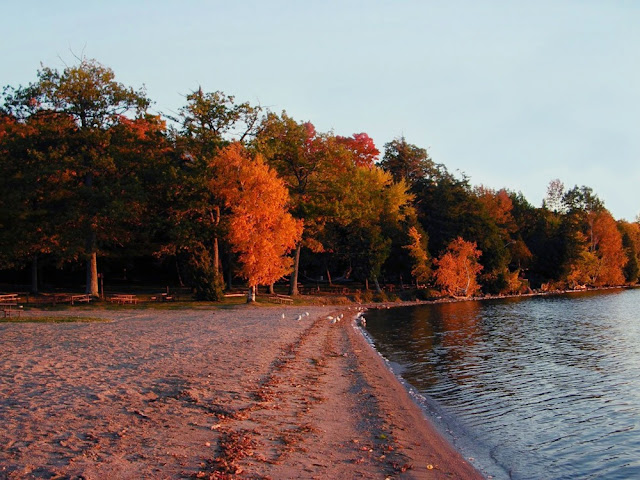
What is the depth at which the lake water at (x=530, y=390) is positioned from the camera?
11.8 metres

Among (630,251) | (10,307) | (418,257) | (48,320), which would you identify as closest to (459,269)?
(418,257)

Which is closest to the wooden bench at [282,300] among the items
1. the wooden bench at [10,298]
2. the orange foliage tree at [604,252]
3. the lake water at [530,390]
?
the lake water at [530,390]

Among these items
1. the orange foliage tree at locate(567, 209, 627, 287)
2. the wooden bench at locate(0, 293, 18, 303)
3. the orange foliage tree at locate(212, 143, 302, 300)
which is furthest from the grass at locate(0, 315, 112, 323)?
the orange foliage tree at locate(567, 209, 627, 287)

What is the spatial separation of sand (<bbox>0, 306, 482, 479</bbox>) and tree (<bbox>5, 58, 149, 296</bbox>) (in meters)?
21.0

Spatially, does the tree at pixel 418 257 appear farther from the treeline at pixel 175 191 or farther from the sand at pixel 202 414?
the sand at pixel 202 414

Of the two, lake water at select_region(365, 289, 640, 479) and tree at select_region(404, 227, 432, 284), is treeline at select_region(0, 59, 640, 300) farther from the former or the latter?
lake water at select_region(365, 289, 640, 479)

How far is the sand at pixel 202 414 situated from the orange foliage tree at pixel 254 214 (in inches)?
790

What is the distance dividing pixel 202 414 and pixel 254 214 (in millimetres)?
32392

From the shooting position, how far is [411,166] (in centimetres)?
9088

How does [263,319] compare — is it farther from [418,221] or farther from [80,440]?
[418,221]

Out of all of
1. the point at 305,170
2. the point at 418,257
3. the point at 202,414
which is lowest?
the point at 202,414

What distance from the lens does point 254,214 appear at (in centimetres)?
4359

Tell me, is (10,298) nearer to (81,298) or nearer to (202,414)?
(81,298)

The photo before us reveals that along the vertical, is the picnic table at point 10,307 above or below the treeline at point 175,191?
below
